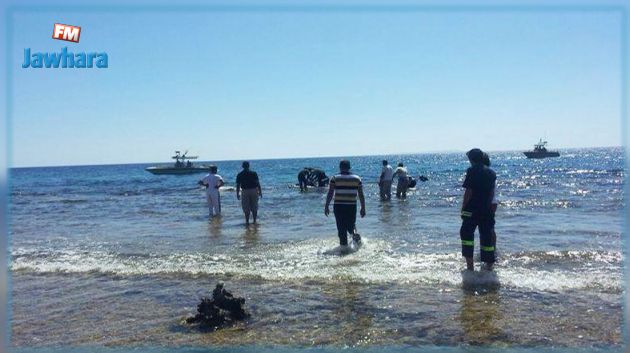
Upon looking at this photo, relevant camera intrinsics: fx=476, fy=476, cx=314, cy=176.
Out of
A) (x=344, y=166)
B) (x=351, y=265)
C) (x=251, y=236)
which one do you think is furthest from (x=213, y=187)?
(x=351, y=265)

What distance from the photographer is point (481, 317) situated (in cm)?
484

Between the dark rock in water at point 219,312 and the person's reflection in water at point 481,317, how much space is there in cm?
225

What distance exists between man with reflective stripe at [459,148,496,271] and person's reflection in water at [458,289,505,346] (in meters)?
1.30

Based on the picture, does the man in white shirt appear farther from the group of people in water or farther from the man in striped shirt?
the man in striped shirt

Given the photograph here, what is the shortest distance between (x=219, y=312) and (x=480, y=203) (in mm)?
4217

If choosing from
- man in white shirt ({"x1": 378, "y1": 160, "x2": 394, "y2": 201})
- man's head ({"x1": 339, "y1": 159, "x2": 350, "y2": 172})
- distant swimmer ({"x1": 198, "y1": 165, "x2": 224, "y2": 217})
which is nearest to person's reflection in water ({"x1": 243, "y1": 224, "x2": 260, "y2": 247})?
man's head ({"x1": 339, "y1": 159, "x2": 350, "y2": 172})

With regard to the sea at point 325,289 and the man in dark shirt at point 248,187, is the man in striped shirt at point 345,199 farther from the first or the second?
the man in dark shirt at point 248,187

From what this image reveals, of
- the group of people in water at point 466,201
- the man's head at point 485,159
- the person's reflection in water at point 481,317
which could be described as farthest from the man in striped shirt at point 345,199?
the person's reflection in water at point 481,317

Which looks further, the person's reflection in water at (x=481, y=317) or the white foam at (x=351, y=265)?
the white foam at (x=351, y=265)

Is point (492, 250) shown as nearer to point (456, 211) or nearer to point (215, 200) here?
point (456, 211)

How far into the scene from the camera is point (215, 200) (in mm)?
15578

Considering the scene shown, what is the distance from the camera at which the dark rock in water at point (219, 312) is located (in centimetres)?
479

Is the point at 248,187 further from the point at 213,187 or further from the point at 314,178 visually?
the point at 314,178

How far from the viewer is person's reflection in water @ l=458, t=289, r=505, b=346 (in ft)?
14.1
